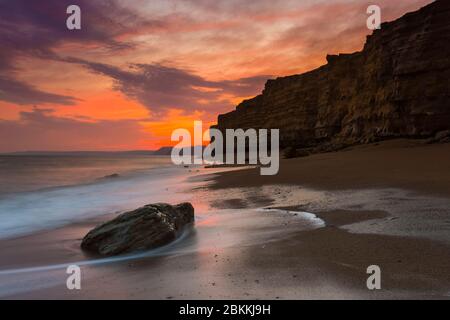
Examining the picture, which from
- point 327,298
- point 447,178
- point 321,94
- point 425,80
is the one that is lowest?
point 327,298

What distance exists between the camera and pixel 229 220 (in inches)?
247

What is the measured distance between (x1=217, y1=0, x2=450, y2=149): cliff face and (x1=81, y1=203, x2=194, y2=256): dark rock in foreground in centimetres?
1981

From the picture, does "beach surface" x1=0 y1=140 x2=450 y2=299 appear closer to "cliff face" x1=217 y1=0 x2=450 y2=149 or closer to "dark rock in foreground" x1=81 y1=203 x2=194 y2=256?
"dark rock in foreground" x1=81 y1=203 x2=194 y2=256

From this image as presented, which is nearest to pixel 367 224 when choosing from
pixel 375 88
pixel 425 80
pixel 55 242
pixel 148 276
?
pixel 148 276

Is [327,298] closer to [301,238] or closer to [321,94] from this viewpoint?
[301,238]

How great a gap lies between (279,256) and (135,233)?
2.39 metres

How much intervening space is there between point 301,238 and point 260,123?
53.9 m

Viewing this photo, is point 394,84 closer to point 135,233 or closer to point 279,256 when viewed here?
point 135,233

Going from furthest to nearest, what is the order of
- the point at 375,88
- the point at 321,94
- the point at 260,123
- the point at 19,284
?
the point at 260,123
the point at 321,94
the point at 375,88
the point at 19,284

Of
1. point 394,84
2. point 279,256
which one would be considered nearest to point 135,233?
point 279,256

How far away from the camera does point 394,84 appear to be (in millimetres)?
22844

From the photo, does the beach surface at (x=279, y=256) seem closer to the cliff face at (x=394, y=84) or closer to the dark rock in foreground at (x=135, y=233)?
the dark rock in foreground at (x=135, y=233)

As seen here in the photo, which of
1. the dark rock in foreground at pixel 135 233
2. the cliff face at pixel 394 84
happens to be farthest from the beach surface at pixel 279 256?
the cliff face at pixel 394 84

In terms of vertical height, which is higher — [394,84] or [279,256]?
[394,84]
